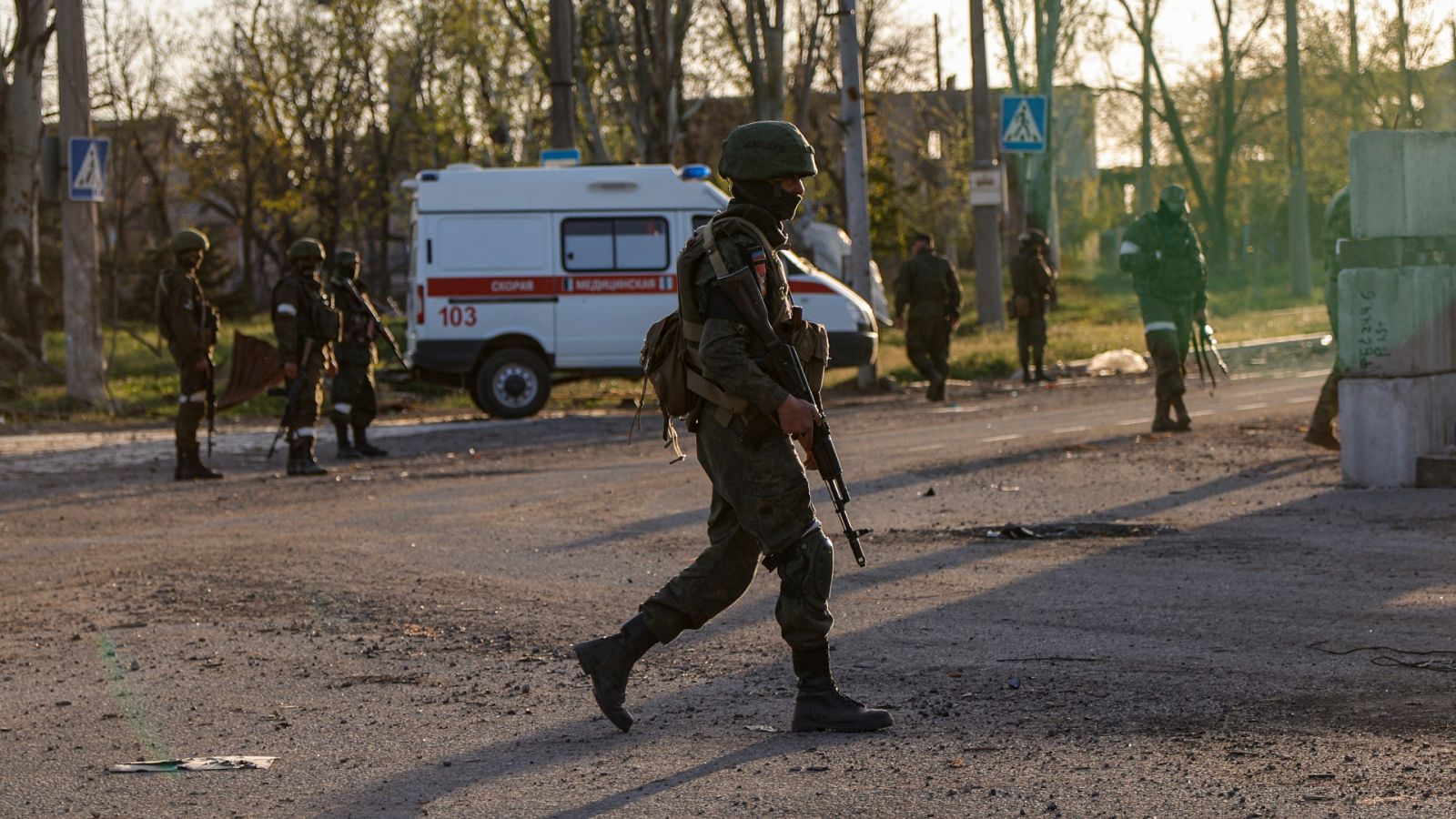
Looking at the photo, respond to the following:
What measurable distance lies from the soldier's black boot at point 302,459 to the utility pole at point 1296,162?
29.3 meters

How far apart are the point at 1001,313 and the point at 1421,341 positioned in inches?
806

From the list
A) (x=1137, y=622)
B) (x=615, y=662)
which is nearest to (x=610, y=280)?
(x=1137, y=622)

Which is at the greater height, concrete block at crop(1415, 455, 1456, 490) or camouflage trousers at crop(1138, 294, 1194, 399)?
camouflage trousers at crop(1138, 294, 1194, 399)

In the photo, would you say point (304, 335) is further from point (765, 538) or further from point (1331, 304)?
point (765, 538)

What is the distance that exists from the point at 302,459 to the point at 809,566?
989 cm

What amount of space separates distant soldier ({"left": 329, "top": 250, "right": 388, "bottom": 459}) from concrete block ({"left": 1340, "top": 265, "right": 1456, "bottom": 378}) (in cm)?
807

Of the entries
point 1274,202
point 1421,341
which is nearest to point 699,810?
point 1421,341

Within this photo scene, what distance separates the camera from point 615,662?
217 inches

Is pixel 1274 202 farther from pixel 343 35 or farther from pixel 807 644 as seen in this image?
pixel 807 644

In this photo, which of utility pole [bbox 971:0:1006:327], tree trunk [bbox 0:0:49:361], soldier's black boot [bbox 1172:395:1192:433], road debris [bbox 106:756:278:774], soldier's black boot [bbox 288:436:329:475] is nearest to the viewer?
road debris [bbox 106:756:278:774]

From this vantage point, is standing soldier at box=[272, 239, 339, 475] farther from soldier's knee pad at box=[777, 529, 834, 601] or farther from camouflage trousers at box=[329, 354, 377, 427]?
soldier's knee pad at box=[777, 529, 834, 601]

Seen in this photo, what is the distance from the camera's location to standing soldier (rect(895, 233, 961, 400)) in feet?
67.7

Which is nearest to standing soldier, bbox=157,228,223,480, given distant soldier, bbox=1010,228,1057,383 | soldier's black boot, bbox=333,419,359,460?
soldier's black boot, bbox=333,419,359,460

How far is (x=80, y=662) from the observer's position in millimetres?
6949
